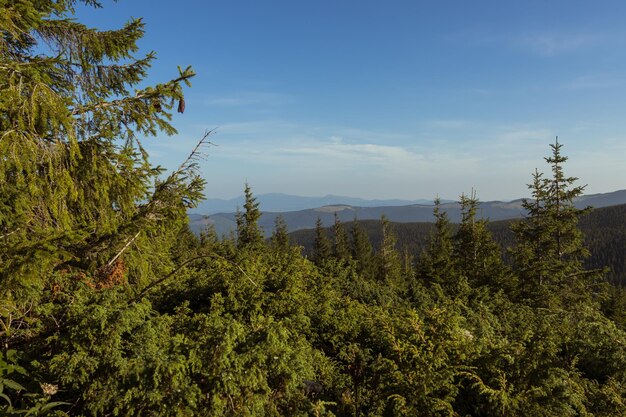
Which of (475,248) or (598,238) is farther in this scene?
(598,238)

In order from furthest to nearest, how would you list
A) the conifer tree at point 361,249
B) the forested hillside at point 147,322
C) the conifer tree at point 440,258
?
the conifer tree at point 361,249 → the conifer tree at point 440,258 → the forested hillside at point 147,322

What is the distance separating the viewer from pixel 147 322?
4102 mm

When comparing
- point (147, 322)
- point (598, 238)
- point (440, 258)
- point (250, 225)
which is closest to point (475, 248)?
point (440, 258)

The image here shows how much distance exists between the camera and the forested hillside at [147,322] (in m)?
3.37

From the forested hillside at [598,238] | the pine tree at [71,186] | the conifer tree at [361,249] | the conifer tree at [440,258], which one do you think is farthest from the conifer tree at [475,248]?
the forested hillside at [598,238]

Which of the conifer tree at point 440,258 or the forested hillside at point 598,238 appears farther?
the forested hillside at point 598,238

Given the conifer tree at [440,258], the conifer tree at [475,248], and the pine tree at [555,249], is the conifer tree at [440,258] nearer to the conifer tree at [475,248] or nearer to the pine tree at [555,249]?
the conifer tree at [475,248]

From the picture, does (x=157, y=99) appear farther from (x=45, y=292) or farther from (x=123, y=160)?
(x=45, y=292)

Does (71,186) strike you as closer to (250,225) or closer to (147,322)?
(147,322)

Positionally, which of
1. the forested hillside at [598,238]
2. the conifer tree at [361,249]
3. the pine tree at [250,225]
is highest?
the pine tree at [250,225]

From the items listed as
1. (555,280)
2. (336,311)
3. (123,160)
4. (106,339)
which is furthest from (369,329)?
(555,280)

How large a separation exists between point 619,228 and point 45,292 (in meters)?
205

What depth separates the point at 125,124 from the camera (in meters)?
5.14

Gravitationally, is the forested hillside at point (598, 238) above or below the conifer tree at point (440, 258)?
below
